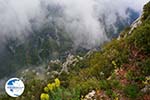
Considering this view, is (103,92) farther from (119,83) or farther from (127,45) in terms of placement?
(127,45)

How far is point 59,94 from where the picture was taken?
1006 cm

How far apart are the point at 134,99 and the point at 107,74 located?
5906 millimetres

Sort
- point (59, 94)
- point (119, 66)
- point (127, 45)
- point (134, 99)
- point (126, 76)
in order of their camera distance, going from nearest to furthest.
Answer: point (59, 94) → point (134, 99) → point (126, 76) → point (119, 66) → point (127, 45)

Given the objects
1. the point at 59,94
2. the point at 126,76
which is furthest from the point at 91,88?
the point at 59,94

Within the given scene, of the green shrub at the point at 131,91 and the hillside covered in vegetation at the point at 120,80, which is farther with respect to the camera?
the green shrub at the point at 131,91

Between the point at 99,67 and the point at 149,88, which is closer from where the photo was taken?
the point at 149,88

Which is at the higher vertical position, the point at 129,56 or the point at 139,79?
the point at 129,56

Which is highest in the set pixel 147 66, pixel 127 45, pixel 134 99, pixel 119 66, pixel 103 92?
pixel 127 45

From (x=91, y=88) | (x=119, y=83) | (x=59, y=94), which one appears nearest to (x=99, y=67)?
(x=91, y=88)

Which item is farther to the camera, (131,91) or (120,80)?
(120,80)

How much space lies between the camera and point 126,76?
561 inches

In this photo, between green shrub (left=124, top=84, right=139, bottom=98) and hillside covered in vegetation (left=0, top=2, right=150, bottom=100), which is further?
green shrub (left=124, top=84, right=139, bottom=98)

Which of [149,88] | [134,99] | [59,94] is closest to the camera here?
[59,94]

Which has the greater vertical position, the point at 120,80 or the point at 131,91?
the point at 120,80
